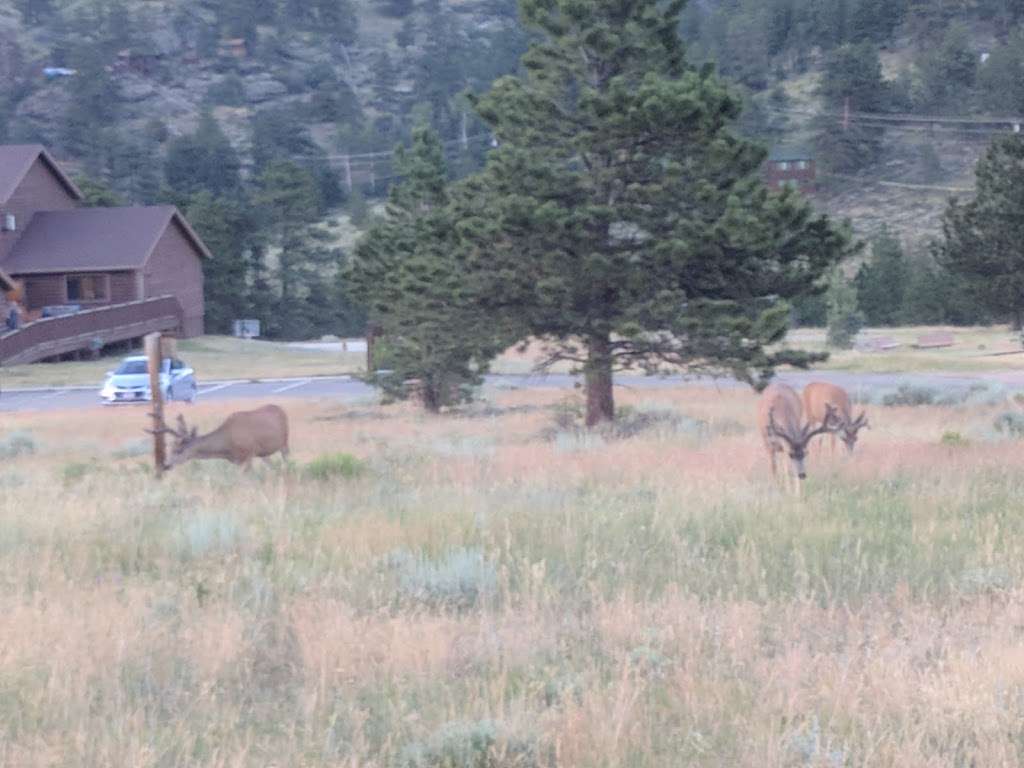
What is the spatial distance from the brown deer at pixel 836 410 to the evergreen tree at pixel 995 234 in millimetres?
11597

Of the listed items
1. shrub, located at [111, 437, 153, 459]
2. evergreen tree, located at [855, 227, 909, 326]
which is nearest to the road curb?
shrub, located at [111, 437, 153, 459]

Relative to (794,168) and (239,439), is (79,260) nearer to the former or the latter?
(239,439)

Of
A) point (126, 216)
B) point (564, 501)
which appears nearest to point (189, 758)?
point (564, 501)

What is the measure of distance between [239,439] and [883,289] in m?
62.4

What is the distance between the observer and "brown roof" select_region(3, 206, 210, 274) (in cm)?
5794

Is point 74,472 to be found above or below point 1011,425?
above

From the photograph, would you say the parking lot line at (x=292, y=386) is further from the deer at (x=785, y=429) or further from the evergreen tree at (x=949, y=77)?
the evergreen tree at (x=949, y=77)

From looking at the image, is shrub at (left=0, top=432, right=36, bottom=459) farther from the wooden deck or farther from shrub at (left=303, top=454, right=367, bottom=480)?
the wooden deck

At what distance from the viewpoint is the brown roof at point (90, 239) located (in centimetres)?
5794

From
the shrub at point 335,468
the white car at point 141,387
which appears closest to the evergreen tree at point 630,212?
the shrub at point 335,468

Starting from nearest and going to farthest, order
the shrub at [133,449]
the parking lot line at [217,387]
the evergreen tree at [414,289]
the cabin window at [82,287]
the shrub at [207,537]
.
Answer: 1. the shrub at [207,537]
2. the shrub at [133,449]
3. the evergreen tree at [414,289]
4. the parking lot line at [217,387]
5. the cabin window at [82,287]

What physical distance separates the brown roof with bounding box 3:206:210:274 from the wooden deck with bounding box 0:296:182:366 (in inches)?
82.2

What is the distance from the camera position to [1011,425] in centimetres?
2069

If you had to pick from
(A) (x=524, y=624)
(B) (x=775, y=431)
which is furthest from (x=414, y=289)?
(A) (x=524, y=624)
